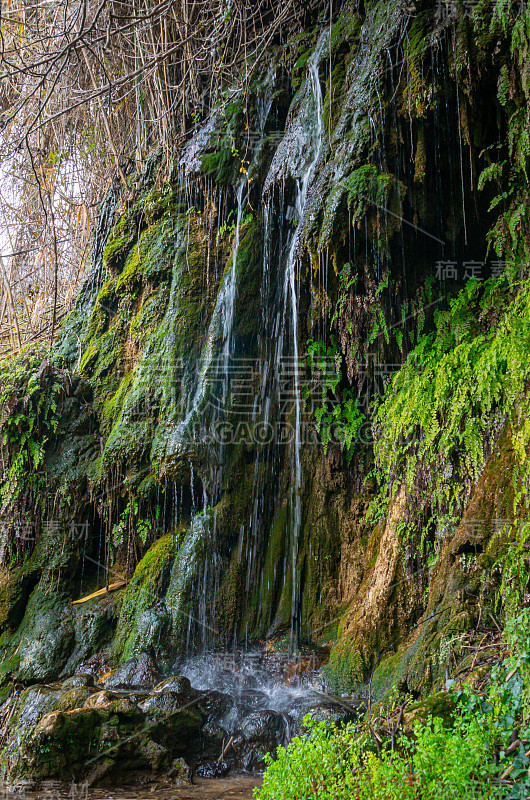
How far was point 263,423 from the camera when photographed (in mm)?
6664

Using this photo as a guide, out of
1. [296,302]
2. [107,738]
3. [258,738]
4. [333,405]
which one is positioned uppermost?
[296,302]

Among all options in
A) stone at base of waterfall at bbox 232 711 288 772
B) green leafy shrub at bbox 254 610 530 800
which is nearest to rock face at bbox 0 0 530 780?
stone at base of waterfall at bbox 232 711 288 772

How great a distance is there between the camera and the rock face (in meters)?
4.43

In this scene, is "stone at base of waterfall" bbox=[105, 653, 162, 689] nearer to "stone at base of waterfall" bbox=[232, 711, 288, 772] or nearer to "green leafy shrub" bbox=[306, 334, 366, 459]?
"stone at base of waterfall" bbox=[232, 711, 288, 772]

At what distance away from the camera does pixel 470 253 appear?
215 inches

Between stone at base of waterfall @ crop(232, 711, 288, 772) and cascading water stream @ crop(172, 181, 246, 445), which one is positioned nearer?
stone at base of waterfall @ crop(232, 711, 288, 772)

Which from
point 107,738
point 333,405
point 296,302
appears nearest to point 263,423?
point 333,405

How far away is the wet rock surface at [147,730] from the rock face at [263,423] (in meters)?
0.02

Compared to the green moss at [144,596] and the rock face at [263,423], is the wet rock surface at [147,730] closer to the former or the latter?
the rock face at [263,423]

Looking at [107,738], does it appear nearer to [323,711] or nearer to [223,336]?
[323,711]

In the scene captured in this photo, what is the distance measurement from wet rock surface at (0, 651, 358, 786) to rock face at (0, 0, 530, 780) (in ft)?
0.06

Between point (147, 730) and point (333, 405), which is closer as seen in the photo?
point (147, 730)

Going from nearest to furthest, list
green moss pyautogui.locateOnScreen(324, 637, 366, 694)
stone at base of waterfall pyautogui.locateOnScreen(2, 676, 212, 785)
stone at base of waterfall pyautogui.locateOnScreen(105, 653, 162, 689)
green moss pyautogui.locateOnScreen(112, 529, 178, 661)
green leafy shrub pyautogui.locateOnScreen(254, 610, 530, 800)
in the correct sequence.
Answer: green leafy shrub pyautogui.locateOnScreen(254, 610, 530, 800)
stone at base of waterfall pyautogui.locateOnScreen(2, 676, 212, 785)
green moss pyautogui.locateOnScreen(324, 637, 366, 694)
stone at base of waterfall pyautogui.locateOnScreen(105, 653, 162, 689)
green moss pyautogui.locateOnScreen(112, 529, 178, 661)

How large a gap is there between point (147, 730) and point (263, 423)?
3.23 metres
